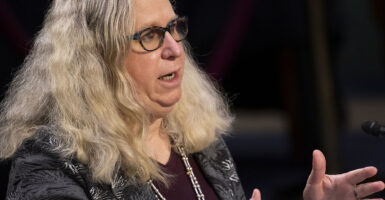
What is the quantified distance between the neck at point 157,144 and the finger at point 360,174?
50cm

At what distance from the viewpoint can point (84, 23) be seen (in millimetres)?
1859

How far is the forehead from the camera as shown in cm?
187

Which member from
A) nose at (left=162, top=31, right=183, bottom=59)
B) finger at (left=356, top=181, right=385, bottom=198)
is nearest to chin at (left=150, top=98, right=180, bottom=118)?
nose at (left=162, top=31, right=183, bottom=59)

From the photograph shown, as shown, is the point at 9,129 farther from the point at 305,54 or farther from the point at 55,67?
the point at 305,54

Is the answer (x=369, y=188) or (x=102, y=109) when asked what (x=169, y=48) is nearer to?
(x=102, y=109)

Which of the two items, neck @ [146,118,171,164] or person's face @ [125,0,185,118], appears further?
neck @ [146,118,171,164]

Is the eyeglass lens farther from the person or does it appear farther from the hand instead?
the hand

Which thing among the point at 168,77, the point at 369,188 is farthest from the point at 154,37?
the point at 369,188

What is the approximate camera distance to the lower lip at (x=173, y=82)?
6.22ft

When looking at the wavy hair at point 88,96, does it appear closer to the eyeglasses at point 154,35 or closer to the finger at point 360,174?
the eyeglasses at point 154,35

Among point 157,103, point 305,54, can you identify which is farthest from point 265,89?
point 157,103

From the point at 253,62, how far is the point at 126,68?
4041mm

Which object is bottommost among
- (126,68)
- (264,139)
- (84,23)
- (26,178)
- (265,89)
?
(264,139)

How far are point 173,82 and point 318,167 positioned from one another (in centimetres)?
44
